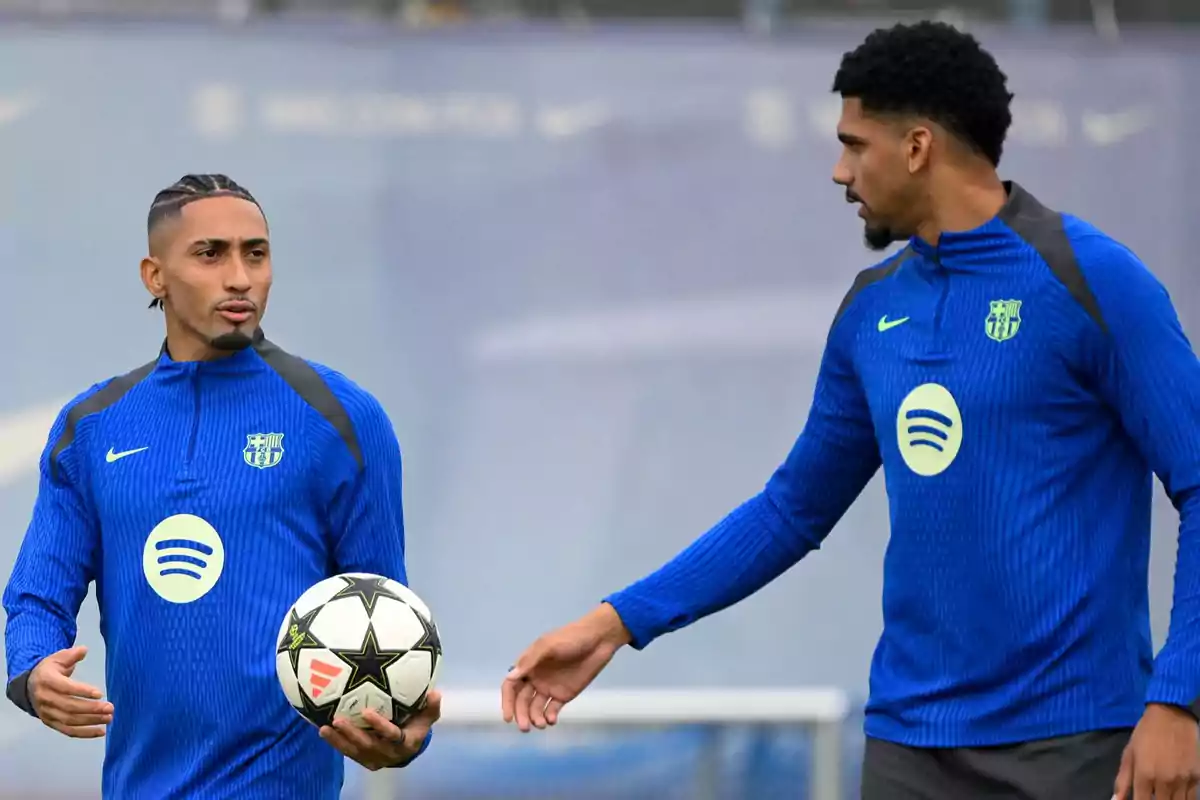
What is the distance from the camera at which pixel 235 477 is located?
3293 mm

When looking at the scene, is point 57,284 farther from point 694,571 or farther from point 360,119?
point 694,571

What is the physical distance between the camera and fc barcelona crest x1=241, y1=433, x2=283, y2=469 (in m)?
3.30

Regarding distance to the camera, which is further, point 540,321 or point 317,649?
point 540,321

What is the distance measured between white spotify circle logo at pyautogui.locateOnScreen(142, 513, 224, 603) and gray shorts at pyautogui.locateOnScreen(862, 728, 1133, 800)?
1.19 meters

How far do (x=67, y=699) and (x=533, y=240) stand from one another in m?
3.49

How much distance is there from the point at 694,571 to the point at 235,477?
802mm

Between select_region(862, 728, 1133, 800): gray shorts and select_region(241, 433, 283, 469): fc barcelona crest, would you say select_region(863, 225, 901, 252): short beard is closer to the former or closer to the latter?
select_region(862, 728, 1133, 800): gray shorts

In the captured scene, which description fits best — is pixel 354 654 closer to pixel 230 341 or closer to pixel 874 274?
pixel 230 341

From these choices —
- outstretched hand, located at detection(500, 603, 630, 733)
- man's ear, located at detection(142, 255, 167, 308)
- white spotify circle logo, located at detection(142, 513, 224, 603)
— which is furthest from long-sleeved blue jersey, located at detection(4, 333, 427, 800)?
outstretched hand, located at detection(500, 603, 630, 733)

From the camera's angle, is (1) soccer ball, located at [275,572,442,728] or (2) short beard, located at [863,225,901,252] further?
(2) short beard, located at [863,225,901,252]

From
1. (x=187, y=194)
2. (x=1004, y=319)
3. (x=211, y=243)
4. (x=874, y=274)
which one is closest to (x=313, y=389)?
(x=211, y=243)

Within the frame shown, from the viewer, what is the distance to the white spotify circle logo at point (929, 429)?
287 cm

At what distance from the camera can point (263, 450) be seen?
332 cm

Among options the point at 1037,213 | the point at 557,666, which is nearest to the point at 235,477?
the point at 557,666
